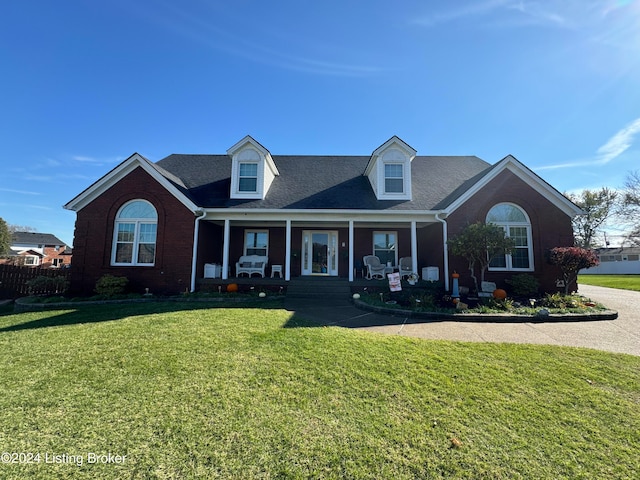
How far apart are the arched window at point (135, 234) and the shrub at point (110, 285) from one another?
932mm

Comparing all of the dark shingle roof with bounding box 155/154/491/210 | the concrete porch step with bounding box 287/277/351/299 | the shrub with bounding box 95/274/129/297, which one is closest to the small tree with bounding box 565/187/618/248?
the dark shingle roof with bounding box 155/154/491/210

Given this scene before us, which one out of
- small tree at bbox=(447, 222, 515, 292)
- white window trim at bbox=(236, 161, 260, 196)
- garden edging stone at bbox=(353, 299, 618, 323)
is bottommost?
garden edging stone at bbox=(353, 299, 618, 323)

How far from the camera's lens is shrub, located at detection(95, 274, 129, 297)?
10.8m

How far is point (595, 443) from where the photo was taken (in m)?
2.86

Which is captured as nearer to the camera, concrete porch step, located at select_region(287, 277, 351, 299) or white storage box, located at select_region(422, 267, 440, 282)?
concrete porch step, located at select_region(287, 277, 351, 299)

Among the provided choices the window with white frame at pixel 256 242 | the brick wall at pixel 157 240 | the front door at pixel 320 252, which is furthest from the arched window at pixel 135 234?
the front door at pixel 320 252

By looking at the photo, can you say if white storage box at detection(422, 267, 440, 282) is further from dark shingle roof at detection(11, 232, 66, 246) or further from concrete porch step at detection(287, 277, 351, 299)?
dark shingle roof at detection(11, 232, 66, 246)

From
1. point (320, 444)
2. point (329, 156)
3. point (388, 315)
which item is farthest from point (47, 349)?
point (329, 156)

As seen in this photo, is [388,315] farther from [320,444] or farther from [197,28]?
[197,28]

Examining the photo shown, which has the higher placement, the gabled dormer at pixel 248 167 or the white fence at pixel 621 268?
the gabled dormer at pixel 248 167

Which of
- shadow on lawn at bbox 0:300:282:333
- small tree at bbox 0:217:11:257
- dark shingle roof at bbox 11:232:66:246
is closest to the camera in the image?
shadow on lawn at bbox 0:300:282:333

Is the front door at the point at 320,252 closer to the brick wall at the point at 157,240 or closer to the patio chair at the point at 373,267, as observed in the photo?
the patio chair at the point at 373,267

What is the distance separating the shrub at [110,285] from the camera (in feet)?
35.3

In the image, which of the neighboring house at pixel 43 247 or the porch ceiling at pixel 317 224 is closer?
the porch ceiling at pixel 317 224
